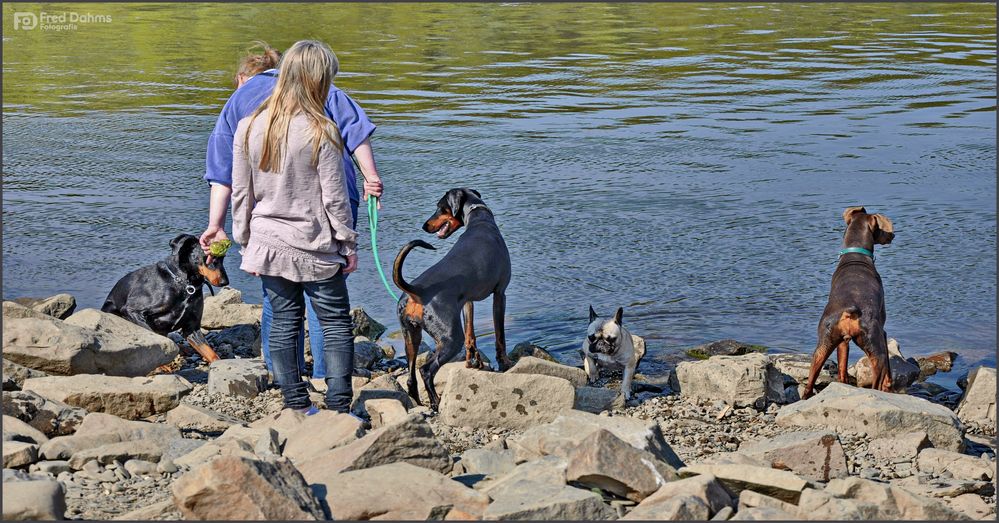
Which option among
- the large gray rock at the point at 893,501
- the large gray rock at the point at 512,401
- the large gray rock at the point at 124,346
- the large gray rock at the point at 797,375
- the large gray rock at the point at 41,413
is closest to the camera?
the large gray rock at the point at 893,501

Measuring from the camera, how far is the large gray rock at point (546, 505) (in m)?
4.05

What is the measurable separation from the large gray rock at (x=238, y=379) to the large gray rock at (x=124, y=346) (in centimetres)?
50

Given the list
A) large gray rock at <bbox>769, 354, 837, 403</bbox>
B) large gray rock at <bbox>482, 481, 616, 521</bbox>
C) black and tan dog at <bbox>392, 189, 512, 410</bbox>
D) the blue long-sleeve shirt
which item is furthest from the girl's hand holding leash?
large gray rock at <bbox>769, 354, 837, 403</bbox>

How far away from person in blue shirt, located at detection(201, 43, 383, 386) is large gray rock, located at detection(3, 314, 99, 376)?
3.30ft

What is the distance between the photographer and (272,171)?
5227 mm

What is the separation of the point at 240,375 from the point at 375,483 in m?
2.54

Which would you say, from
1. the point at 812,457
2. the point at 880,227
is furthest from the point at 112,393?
the point at 880,227

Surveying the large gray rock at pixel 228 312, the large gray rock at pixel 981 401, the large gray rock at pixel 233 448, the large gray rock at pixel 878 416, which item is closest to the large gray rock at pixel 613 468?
the large gray rock at pixel 233 448

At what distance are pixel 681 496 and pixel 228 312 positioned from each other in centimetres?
522

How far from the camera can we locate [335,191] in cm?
526

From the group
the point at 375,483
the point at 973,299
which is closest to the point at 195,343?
the point at 375,483

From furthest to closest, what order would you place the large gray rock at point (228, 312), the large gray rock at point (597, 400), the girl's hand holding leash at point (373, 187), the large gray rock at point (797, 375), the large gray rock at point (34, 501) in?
1. the large gray rock at point (228, 312)
2. the large gray rock at point (797, 375)
3. the large gray rock at point (597, 400)
4. the girl's hand holding leash at point (373, 187)
5. the large gray rock at point (34, 501)

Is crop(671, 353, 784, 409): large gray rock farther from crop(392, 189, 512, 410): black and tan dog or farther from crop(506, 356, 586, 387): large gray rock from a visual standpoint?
crop(392, 189, 512, 410): black and tan dog

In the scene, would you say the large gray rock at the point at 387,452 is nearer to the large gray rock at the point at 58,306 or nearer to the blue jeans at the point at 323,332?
the blue jeans at the point at 323,332
